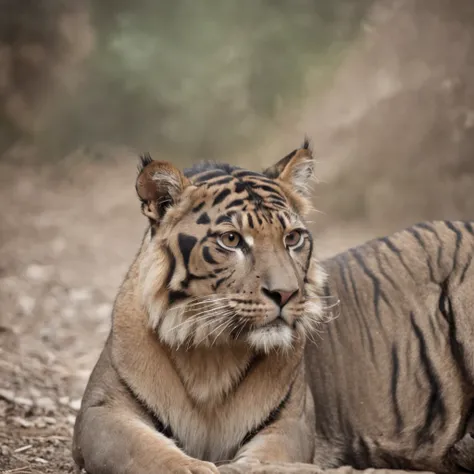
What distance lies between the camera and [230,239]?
3.81 m

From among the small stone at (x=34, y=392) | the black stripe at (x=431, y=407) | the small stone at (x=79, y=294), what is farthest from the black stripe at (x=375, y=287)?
the small stone at (x=79, y=294)

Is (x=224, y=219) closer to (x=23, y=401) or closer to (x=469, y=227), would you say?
(x=469, y=227)

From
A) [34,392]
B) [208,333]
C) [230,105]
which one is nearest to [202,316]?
[208,333]

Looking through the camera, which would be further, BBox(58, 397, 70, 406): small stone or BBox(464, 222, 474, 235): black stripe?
BBox(58, 397, 70, 406): small stone

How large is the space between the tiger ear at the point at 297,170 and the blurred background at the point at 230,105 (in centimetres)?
590

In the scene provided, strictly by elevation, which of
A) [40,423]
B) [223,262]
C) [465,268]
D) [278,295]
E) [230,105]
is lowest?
[40,423]

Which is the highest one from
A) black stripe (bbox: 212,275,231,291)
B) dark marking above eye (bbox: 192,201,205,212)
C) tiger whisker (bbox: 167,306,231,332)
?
dark marking above eye (bbox: 192,201,205,212)

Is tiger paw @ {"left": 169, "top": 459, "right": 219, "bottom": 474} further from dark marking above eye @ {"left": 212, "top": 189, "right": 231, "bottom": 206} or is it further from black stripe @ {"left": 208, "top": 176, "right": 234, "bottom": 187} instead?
black stripe @ {"left": 208, "top": 176, "right": 234, "bottom": 187}

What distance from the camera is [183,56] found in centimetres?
1198

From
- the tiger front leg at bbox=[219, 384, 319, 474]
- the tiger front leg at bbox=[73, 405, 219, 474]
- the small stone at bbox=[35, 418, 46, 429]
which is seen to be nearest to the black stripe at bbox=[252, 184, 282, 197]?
the tiger front leg at bbox=[219, 384, 319, 474]

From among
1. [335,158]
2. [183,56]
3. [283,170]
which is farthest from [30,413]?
[183,56]

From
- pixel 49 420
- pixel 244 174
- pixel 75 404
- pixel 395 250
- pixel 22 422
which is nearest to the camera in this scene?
pixel 244 174

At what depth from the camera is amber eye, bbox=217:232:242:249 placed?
380 centimetres

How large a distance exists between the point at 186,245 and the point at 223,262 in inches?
7.6
